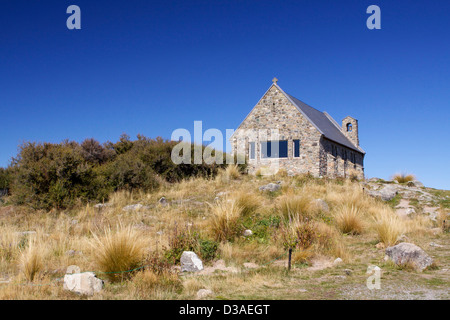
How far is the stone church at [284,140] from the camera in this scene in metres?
21.9

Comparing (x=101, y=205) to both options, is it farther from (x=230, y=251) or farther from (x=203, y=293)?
(x=203, y=293)

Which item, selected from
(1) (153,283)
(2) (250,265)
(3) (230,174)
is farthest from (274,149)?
(1) (153,283)

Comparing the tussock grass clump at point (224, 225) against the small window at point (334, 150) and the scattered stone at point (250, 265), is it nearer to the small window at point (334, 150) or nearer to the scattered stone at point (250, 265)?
the scattered stone at point (250, 265)

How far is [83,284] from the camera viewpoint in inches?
197

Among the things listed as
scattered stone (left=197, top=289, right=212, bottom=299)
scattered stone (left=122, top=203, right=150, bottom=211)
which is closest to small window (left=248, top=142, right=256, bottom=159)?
scattered stone (left=122, top=203, right=150, bottom=211)

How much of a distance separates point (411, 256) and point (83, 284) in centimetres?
575

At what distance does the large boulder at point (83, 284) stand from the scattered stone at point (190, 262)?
70.3 inches

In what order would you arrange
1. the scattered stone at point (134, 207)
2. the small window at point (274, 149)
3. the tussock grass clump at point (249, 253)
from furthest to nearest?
1. the small window at point (274, 149)
2. the scattered stone at point (134, 207)
3. the tussock grass clump at point (249, 253)

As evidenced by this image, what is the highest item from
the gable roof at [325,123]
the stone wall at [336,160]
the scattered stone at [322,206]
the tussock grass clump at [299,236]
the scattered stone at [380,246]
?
the gable roof at [325,123]

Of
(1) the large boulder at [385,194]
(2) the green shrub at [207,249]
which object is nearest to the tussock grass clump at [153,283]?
(2) the green shrub at [207,249]

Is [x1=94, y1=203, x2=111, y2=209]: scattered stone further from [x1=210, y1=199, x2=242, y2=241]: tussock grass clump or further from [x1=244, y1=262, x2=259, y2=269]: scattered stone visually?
[x1=244, y1=262, x2=259, y2=269]: scattered stone

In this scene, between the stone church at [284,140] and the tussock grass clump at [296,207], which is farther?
the stone church at [284,140]
